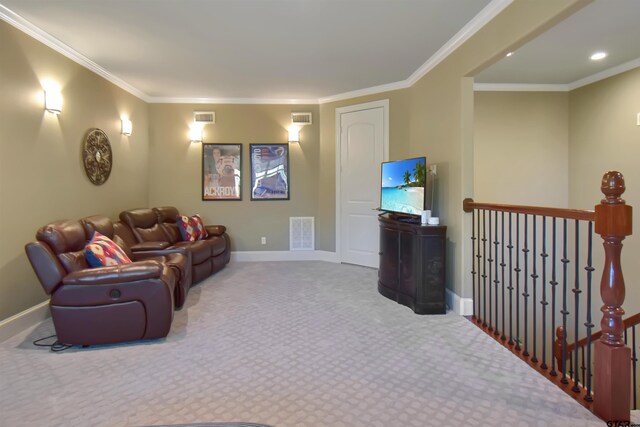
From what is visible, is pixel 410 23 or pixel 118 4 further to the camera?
pixel 410 23

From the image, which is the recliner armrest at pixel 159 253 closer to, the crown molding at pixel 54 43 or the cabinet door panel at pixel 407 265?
the crown molding at pixel 54 43

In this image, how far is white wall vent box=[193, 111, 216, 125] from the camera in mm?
5715

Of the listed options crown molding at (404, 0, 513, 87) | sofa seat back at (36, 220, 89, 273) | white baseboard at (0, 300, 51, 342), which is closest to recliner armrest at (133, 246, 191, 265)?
sofa seat back at (36, 220, 89, 273)

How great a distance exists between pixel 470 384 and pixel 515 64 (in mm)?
3579

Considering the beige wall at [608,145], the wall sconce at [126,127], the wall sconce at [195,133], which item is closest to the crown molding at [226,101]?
the wall sconce at [195,133]

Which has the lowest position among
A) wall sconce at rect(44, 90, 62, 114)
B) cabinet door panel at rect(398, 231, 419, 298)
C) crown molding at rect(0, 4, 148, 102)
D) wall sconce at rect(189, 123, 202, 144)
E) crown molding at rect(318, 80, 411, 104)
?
cabinet door panel at rect(398, 231, 419, 298)

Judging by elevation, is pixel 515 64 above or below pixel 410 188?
above

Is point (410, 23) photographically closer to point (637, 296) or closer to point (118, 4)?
point (118, 4)

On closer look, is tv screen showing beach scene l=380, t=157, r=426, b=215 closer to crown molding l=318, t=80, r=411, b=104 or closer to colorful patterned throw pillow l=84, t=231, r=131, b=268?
crown molding l=318, t=80, r=411, b=104

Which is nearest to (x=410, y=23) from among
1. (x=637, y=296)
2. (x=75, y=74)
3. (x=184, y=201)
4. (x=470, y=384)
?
(x=470, y=384)

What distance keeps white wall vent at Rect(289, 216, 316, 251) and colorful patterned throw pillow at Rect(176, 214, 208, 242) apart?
1.47 metres

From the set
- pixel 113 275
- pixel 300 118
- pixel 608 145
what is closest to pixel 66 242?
pixel 113 275

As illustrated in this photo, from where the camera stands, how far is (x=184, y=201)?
5789 millimetres

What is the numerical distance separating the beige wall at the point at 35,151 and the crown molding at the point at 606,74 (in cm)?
614
